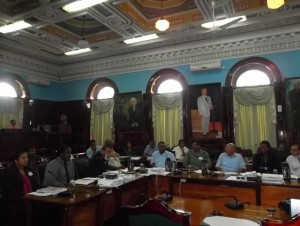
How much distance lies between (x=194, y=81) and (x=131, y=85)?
2194 mm

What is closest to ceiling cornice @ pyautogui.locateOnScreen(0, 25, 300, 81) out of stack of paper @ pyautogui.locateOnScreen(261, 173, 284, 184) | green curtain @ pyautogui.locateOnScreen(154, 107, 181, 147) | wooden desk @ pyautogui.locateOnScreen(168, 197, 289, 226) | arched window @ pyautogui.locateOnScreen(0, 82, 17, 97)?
arched window @ pyautogui.locateOnScreen(0, 82, 17, 97)

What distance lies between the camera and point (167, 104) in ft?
26.9

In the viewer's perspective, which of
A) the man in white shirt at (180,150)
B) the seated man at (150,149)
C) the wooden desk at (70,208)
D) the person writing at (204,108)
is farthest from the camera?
the seated man at (150,149)

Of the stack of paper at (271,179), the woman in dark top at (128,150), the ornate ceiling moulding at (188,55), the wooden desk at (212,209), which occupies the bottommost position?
the wooden desk at (212,209)

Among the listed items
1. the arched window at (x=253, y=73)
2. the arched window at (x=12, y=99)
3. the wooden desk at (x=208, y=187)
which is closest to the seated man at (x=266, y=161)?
the wooden desk at (x=208, y=187)

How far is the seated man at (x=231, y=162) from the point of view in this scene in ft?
17.0

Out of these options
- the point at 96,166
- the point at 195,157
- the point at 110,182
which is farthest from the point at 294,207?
the point at 195,157

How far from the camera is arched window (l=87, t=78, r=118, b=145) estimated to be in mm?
9117

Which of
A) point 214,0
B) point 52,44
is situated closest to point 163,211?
point 214,0

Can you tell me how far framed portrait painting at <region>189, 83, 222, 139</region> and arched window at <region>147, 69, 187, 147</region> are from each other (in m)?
0.38

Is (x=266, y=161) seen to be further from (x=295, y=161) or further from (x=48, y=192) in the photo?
(x=48, y=192)

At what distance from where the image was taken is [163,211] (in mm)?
1489

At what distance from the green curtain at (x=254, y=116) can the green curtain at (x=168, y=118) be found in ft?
5.49

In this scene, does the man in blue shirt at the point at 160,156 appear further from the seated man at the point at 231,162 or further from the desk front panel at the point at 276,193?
the desk front panel at the point at 276,193
